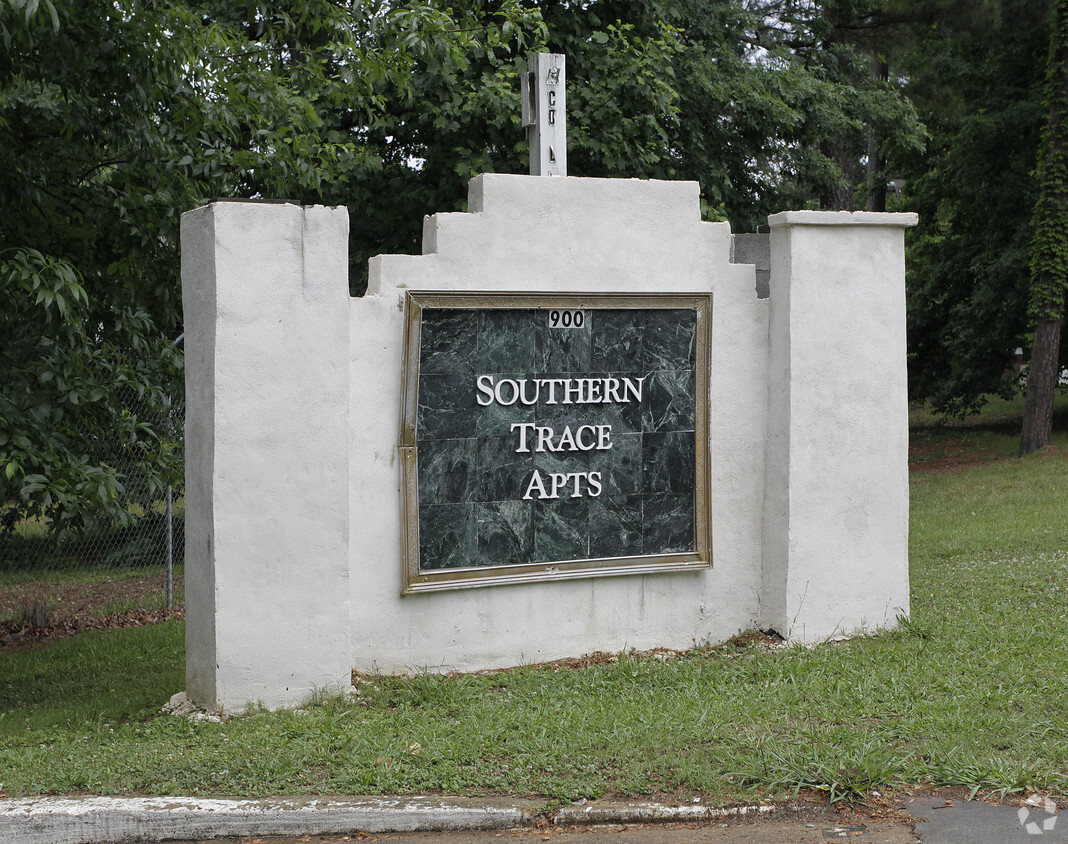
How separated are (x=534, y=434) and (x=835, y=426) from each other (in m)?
1.97

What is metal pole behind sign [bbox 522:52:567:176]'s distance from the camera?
7.34 metres

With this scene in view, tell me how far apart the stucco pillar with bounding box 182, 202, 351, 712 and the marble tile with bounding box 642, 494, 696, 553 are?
196 cm

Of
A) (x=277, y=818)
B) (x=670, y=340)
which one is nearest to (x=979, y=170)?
(x=670, y=340)

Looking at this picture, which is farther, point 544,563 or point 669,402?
point 669,402

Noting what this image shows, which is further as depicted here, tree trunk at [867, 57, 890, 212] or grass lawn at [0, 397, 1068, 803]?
tree trunk at [867, 57, 890, 212]

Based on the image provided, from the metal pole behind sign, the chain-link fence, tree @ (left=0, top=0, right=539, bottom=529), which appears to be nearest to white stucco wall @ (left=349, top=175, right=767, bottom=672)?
the metal pole behind sign

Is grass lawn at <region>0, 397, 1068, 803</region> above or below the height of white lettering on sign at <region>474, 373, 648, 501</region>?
below

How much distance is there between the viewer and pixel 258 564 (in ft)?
19.2

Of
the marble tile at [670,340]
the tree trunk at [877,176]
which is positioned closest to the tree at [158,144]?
the marble tile at [670,340]

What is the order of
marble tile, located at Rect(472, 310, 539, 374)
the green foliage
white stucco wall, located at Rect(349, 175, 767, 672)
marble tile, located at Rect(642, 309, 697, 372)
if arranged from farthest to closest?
1. the green foliage
2. marble tile, located at Rect(642, 309, 697, 372)
3. marble tile, located at Rect(472, 310, 539, 374)
4. white stucco wall, located at Rect(349, 175, 767, 672)

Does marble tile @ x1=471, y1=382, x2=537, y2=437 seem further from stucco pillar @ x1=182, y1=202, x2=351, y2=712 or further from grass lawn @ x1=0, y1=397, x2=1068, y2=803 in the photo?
grass lawn @ x1=0, y1=397, x2=1068, y2=803

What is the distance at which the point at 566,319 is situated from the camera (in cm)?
672

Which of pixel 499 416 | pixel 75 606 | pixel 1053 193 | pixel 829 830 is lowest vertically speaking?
pixel 75 606

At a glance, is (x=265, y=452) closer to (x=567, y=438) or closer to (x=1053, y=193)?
(x=567, y=438)
